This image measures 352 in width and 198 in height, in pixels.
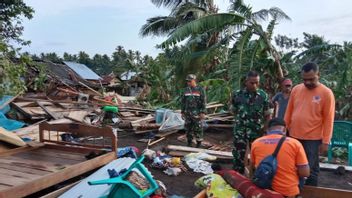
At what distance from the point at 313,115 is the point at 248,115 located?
1.07 meters

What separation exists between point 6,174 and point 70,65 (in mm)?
23591

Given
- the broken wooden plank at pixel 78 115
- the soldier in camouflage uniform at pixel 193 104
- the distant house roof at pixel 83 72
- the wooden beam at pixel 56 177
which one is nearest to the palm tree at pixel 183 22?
the soldier in camouflage uniform at pixel 193 104

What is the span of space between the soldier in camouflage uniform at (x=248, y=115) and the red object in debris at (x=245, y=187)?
132cm

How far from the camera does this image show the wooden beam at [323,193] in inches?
152

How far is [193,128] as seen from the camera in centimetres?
802

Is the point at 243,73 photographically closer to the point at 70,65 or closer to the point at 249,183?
the point at 249,183

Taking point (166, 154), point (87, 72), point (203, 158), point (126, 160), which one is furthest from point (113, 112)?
point (87, 72)

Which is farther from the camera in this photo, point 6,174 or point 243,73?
point 243,73

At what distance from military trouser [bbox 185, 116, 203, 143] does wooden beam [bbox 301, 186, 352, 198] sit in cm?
398

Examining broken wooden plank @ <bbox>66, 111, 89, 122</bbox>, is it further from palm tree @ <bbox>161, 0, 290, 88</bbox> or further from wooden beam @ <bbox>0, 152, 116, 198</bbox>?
wooden beam @ <bbox>0, 152, 116, 198</bbox>

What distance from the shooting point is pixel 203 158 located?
23.0 feet

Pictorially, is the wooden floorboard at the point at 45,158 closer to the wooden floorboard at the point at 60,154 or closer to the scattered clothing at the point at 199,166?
the wooden floorboard at the point at 60,154

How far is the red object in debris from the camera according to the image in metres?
3.37

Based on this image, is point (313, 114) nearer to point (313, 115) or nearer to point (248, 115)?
point (313, 115)
